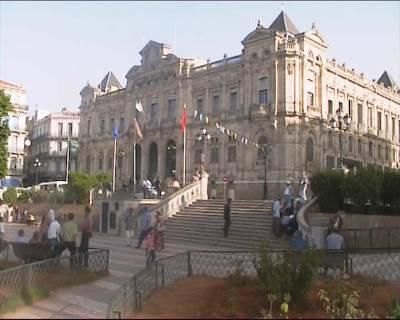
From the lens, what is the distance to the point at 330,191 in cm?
2127

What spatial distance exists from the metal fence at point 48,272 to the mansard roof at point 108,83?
5611 centimetres

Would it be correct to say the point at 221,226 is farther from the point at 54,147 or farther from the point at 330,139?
the point at 54,147

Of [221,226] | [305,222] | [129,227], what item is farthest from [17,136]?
[305,222]

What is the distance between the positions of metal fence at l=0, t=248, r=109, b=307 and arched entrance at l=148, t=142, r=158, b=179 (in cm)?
4035

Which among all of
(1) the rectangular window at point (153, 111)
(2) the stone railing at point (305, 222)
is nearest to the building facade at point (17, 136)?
(1) the rectangular window at point (153, 111)

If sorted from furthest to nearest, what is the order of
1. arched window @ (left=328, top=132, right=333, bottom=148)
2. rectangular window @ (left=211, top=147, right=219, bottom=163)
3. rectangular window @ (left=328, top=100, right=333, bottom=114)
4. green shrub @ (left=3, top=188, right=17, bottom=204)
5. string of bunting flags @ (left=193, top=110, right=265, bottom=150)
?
rectangular window @ (left=211, top=147, right=219, bottom=163) → rectangular window @ (left=328, top=100, right=333, bottom=114) → arched window @ (left=328, top=132, right=333, bottom=148) → green shrub @ (left=3, top=188, right=17, bottom=204) → string of bunting flags @ (left=193, top=110, right=265, bottom=150)

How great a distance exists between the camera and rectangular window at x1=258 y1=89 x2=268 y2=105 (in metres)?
42.8

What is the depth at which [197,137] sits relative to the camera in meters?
46.9

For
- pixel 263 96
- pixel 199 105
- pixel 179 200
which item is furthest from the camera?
pixel 199 105

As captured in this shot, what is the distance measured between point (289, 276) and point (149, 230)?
348 inches

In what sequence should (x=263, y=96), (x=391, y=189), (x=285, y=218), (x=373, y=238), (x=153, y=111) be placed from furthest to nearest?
(x=153, y=111) → (x=263, y=96) → (x=391, y=189) → (x=285, y=218) → (x=373, y=238)

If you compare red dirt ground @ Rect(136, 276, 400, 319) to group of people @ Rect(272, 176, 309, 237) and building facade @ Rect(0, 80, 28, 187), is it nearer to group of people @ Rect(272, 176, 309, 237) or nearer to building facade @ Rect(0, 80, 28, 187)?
group of people @ Rect(272, 176, 309, 237)

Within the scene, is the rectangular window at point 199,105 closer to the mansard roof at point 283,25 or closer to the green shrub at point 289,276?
the mansard roof at point 283,25

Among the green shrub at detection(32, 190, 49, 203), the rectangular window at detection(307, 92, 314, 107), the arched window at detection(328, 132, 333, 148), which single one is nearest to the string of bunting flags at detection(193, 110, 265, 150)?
the rectangular window at detection(307, 92, 314, 107)
